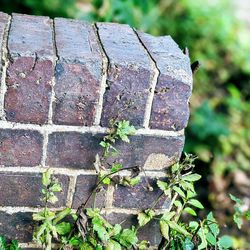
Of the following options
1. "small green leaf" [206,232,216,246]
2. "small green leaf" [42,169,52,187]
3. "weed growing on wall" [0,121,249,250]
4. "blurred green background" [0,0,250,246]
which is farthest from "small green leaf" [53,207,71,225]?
"blurred green background" [0,0,250,246]

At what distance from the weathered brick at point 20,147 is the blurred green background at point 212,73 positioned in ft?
4.41

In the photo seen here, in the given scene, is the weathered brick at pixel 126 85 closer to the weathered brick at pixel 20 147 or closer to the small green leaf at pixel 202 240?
the weathered brick at pixel 20 147

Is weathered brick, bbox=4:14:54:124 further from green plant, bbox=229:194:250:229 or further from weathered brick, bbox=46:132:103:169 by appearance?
green plant, bbox=229:194:250:229

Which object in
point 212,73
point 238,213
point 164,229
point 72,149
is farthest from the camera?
point 212,73

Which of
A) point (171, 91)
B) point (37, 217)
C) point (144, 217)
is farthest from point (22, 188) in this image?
point (171, 91)

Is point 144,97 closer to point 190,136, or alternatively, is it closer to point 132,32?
point 132,32

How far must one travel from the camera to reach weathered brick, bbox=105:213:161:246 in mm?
1394

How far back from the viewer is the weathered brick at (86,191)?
1.31 metres

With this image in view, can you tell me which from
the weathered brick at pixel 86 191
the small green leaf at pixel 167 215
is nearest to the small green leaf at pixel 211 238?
the small green leaf at pixel 167 215

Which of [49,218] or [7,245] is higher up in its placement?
[49,218]

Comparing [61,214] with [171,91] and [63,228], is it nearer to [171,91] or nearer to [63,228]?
[63,228]

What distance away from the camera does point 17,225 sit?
4.38ft

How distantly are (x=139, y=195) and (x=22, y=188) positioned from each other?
0.34m

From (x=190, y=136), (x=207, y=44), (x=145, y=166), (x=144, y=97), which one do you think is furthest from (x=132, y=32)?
(x=207, y=44)
